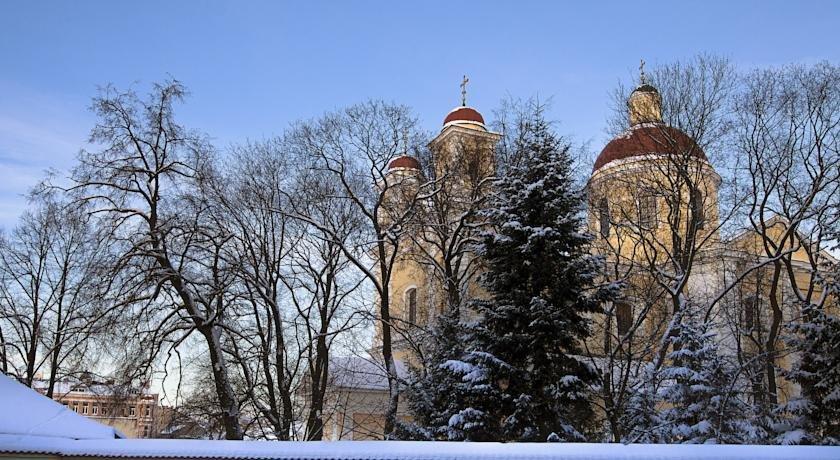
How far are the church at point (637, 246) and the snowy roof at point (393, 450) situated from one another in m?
8.93

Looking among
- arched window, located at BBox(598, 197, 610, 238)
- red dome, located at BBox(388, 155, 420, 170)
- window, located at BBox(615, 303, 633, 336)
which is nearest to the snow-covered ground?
arched window, located at BBox(598, 197, 610, 238)

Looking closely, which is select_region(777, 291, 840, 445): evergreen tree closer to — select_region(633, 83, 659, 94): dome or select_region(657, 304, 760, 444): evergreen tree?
select_region(657, 304, 760, 444): evergreen tree

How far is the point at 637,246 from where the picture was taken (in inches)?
862

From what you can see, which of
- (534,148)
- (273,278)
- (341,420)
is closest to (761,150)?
(534,148)

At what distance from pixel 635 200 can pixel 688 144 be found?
7.91ft

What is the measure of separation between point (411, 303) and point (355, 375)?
23.6ft

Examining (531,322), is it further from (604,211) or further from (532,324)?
(604,211)

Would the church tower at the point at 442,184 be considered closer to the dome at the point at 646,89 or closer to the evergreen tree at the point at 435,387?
the evergreen tree at the point at 435,387

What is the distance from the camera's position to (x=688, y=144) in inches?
795

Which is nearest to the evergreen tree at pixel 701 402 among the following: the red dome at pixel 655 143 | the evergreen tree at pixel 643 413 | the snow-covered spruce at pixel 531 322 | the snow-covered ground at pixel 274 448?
the evergreen tree at pixel 643 413

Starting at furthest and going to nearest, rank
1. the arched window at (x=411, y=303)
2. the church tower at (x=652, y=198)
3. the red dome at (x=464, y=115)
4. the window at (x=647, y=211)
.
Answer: the arched window at (x=411, y=303) → the red dome at (x=464, y=115) → the window at (x=647, y=211) → the church tower at (x=652, y=198)

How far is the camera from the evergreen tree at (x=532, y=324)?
14781 millimetres

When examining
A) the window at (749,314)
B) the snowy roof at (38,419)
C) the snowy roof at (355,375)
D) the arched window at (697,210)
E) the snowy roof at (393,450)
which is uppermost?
the arched window at (697,210)

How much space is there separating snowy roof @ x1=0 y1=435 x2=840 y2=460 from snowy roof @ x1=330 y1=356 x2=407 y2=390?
468 inches
